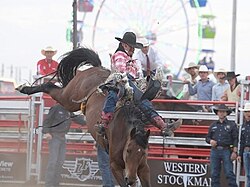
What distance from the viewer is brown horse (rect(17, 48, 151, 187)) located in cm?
841

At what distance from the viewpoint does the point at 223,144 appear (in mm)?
10859

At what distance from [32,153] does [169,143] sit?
8.00ft

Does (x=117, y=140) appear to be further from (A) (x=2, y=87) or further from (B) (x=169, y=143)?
(A) (x=2, y=87)

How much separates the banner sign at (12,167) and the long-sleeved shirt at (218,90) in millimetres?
3458

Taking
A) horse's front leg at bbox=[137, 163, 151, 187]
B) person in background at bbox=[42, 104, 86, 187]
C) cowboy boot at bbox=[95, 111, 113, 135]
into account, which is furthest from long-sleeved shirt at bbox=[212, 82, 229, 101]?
horse's front leg at bbox=[137, 163, 151, 187]

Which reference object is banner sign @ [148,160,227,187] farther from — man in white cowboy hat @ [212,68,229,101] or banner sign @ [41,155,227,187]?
man in white cowboy hat @ [212,68,229,101]

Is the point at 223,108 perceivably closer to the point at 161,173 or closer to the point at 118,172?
the point at 161,173

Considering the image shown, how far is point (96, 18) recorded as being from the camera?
26.2 m

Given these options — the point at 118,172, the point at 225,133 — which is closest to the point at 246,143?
the point at 225,133

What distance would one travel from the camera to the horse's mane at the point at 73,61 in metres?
10.7

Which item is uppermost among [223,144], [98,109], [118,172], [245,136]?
[98,109]

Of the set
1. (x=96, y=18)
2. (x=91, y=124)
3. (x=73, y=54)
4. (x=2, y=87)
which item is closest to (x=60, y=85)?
(x=73, y=54)

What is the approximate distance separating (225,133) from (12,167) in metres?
3.96

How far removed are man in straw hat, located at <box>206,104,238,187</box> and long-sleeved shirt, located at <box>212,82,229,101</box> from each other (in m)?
1.09
